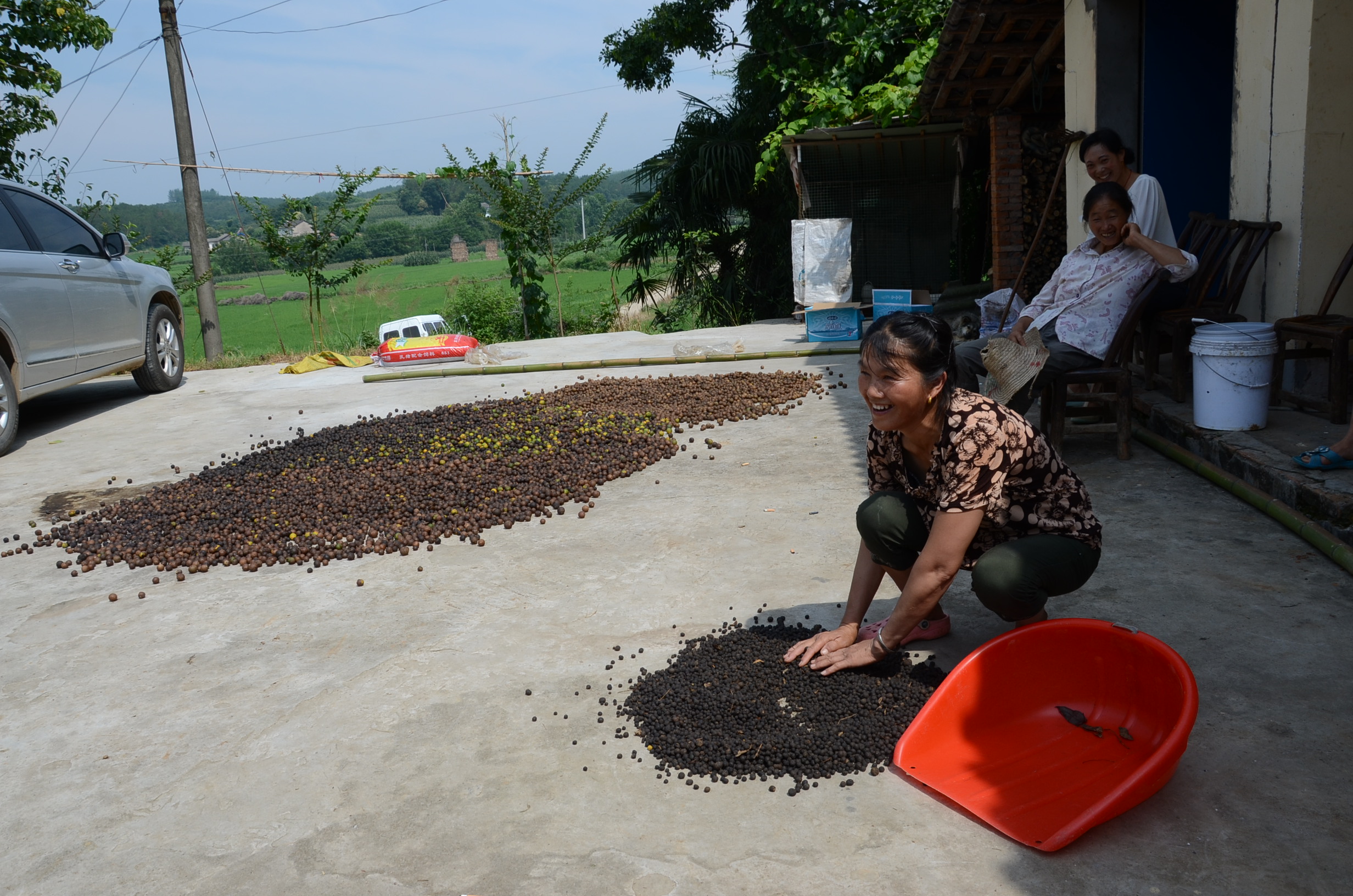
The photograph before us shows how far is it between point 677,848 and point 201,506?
3.73 m

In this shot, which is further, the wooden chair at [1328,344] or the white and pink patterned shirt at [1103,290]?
the white and pink patterned shirt at [1103,290]

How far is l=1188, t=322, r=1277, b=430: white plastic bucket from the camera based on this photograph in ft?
13.0

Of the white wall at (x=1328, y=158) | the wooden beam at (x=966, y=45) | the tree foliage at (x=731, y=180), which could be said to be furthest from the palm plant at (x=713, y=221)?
the white wall at (x=1328, y=158)

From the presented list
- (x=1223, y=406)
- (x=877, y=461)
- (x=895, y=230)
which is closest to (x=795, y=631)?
(x=877, y=461)

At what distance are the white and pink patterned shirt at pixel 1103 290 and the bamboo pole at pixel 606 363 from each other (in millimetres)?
3921

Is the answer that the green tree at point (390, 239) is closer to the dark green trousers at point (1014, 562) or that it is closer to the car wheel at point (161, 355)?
the car wheel at point (161, 355)

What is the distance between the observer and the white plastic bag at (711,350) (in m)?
8.85

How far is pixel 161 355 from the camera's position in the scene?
8.80 metres

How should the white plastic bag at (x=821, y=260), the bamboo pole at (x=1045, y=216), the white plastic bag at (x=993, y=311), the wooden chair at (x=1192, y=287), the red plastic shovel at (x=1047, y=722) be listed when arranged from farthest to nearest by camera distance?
1. the white plastic bag at (x=821, y=260)
2. the white plastic bag at (x=993, y=311)
3. the bamboo pole at (x=1045, y=216)
4. the wooden chair at (x=1192, y=287)
5. the red plastic shovel at (x=1047, y=722)

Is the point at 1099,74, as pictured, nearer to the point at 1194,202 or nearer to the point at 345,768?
the point at 1194,202

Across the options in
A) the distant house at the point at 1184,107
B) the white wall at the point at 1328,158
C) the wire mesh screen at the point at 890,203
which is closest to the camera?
the white wall at the point at 1328,158

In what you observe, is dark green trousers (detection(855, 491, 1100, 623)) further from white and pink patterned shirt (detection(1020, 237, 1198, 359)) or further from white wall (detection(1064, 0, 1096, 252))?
white wall (detection(1064, 0, 1096, 252))

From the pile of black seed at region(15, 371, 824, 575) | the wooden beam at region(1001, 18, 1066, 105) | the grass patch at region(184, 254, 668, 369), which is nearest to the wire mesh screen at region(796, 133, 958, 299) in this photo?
the wooden beam at region(1001, 18, 1066, 105)

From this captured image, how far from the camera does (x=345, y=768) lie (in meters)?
2.51
